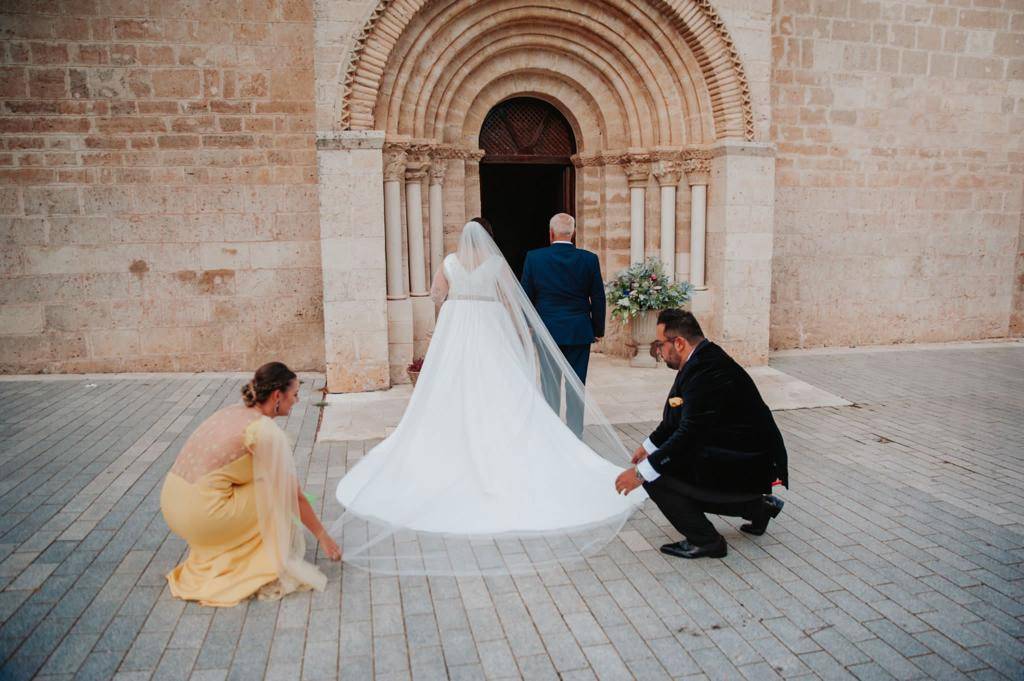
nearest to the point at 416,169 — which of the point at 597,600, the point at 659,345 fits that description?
the point at 659,345

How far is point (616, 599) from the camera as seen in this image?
378cm

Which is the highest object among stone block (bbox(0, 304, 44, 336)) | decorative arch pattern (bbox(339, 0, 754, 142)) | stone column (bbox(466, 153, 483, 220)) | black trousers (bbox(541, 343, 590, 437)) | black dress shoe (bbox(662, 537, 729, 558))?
decorative arch pattern (bbox(339, 0, 754, 142))

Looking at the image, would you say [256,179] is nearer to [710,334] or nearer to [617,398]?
[617,398]

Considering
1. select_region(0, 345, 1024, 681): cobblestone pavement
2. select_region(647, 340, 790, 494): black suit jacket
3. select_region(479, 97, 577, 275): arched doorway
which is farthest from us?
select_region(479, 97, 577, 275): arched doorway

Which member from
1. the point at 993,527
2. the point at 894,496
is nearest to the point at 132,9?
the point at 894,496

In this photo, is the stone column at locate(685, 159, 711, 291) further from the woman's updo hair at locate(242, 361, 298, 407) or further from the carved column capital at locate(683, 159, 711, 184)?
the woman's updo hair at locate(242, 361, 298, 407)

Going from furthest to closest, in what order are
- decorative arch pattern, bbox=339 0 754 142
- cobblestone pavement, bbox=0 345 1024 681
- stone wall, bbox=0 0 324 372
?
decorative arch pattern, bbox=339 0 754 142 → stone wall, bbox=0 0 324 372 → cobblestone pavement, bbox=0 345 1024 681

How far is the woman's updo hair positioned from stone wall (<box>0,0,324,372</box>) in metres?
5.42

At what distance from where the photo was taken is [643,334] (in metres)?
9.24

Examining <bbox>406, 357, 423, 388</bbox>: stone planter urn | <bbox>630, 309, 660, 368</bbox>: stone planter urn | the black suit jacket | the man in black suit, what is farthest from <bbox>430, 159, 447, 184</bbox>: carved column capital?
the black suit jacket

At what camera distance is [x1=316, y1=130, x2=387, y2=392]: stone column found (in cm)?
776

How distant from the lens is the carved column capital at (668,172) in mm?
9258

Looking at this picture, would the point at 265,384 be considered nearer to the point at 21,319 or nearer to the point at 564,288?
the point at 564,288

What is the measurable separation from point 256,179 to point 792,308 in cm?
711
